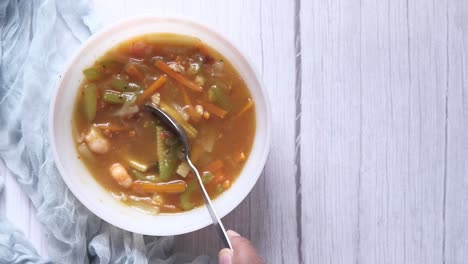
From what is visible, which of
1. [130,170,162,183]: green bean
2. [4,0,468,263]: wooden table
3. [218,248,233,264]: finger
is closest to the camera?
[218,248,233,264]: finger

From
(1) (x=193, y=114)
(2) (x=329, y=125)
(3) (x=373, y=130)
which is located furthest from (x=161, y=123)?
(3) (x=373, y=130)

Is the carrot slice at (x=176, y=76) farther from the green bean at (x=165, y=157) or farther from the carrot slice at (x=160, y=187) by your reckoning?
the carrot slice at (x=160, y=187)

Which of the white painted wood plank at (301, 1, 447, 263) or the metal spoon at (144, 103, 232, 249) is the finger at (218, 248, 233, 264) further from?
the white painted wood plank at (301, 1, 447, 263)

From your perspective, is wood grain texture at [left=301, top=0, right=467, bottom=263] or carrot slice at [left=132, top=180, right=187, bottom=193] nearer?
carrot slice at [left=132, top=180, right=187, bottom=193]

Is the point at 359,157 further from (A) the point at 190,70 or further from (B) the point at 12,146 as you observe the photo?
(B) the point at 12,146

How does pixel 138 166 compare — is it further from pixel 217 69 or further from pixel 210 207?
pixel 217 69

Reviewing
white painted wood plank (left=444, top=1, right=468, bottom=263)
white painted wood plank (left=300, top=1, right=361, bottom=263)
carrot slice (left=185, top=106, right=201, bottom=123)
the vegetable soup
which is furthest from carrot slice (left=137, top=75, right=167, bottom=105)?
white painted wood plank (left=444, top=1, right=468, bottom=263)

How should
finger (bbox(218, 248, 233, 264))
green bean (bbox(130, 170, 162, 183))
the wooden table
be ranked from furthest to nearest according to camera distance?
1. the wooden table
2. green bean (bbox(130, 170, 162, 183))
3. finger (bbox(218, 248, 233, 264))
